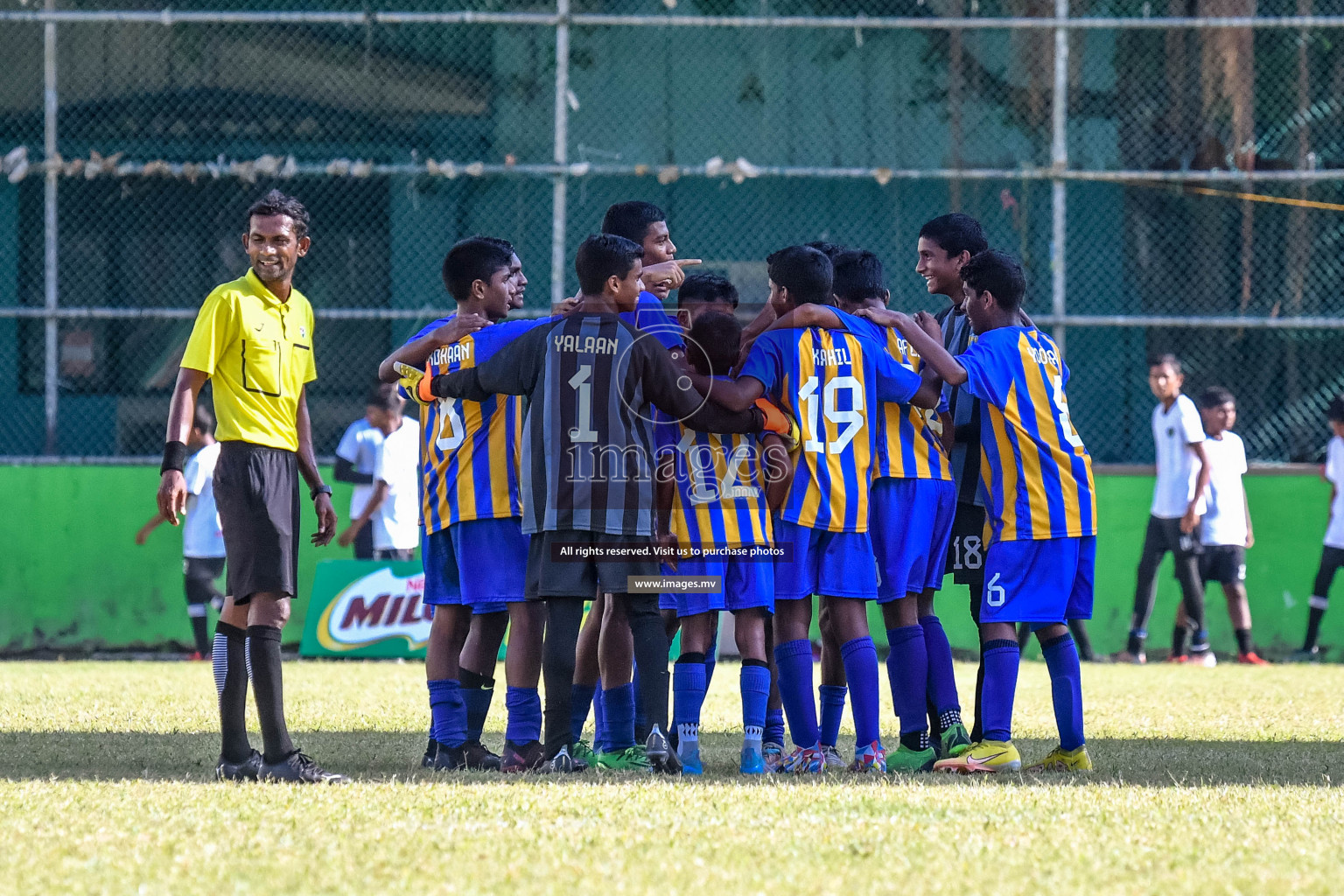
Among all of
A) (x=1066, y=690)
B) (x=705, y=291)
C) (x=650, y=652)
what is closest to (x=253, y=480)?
(x=650, y=652)

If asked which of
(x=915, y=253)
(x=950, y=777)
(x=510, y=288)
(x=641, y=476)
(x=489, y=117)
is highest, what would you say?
(x=489, y=117)

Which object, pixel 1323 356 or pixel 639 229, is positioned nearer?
pixel 639 229

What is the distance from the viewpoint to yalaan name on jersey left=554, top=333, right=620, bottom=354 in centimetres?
553

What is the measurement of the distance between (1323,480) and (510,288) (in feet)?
28.2

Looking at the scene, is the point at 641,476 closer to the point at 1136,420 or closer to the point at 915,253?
the point at 915,253

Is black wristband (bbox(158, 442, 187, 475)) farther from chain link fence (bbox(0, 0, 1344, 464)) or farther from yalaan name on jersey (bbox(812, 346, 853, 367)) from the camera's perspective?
chain link fence (bbox(0, 0, 1344, 464))

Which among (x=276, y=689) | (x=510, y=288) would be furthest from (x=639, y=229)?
(x=276, y=689)

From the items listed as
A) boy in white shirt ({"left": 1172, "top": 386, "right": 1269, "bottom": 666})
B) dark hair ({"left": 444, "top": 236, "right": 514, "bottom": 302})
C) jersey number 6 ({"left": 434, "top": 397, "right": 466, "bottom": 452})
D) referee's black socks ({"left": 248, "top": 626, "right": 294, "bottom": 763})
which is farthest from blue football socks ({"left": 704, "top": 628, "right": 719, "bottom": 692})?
boy in white shirt ({"left": 1172, "top": 386, "right": 1269, "bottom": 666})

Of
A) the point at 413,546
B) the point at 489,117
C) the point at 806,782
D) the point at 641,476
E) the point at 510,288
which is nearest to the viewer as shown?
the point at 806,782

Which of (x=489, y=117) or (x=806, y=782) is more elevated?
(x=489, y=117)

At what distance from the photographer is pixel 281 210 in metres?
5.56

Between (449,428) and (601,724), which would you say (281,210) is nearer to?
(449,428)

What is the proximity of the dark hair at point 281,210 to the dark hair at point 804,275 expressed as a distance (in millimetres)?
1675

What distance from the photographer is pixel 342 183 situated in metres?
13.5
